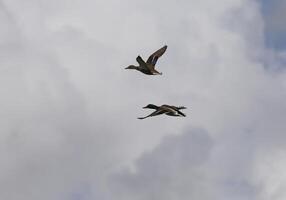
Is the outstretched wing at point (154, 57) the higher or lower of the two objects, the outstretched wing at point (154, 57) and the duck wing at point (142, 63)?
the higher

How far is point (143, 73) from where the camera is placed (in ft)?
333

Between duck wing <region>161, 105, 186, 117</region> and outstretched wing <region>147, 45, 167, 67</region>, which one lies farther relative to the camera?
outstretched wing <region>147, 45, 167, 67</region>

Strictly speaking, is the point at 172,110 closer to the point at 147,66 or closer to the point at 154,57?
the point at 147,66

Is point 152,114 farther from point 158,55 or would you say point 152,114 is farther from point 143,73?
point 158,55

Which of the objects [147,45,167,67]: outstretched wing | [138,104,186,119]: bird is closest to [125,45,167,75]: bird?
[147,45,167,67]: outstretched wing

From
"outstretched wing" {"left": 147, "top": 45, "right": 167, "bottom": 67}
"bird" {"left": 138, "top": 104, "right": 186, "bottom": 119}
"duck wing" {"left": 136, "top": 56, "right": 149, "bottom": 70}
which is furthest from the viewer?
Result: "outstretched wing" {"left": 147, "top": 45, "right": 167, "bottom": 67}

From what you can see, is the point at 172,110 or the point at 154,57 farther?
the point at 154,57

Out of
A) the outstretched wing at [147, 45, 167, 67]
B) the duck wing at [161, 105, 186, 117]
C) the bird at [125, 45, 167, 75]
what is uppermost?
the outstretched wing at [147, 45, 167, 67]

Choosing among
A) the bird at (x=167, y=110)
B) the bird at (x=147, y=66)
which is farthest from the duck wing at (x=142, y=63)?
the bird at (x=167, y=110)

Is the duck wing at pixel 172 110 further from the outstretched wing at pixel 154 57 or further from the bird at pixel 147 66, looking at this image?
the outstretched wing at pixel 154 57

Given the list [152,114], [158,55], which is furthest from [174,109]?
[158,55]

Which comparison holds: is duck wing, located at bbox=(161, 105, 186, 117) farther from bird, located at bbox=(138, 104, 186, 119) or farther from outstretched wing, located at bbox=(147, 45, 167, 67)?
outstretched wing, located at bbox=(147, 45, 167, 67)

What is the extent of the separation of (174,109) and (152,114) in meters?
3.52

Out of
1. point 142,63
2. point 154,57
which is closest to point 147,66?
point 142,63
